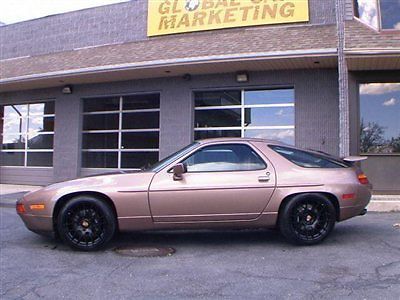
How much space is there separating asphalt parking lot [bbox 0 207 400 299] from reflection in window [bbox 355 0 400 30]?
5.55m

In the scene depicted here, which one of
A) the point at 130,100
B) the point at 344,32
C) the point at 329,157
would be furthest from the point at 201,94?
the point at 329,157

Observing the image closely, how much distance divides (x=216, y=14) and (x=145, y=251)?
8.76 metres

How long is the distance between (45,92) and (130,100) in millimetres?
3361

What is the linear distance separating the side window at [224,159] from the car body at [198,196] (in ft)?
0.05

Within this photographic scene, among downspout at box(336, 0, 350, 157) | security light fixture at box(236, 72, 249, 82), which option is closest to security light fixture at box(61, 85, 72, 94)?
security light fixture at box(236, 72, 249, 82)

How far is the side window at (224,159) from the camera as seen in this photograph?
617 cm

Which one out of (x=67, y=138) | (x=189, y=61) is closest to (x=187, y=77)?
(x=189, y=61)

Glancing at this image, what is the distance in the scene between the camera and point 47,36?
15.8 m

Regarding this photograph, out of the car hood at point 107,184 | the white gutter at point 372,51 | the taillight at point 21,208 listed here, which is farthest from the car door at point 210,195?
the white gutter at point 372,51

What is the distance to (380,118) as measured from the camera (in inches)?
452

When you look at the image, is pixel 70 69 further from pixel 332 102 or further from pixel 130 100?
pixel 332 102

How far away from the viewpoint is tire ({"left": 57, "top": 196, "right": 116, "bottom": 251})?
5.99 meters

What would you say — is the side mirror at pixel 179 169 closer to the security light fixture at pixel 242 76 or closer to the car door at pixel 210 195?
the car door at pixel 210 195

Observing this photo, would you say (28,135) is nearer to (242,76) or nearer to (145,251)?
(242,76)
